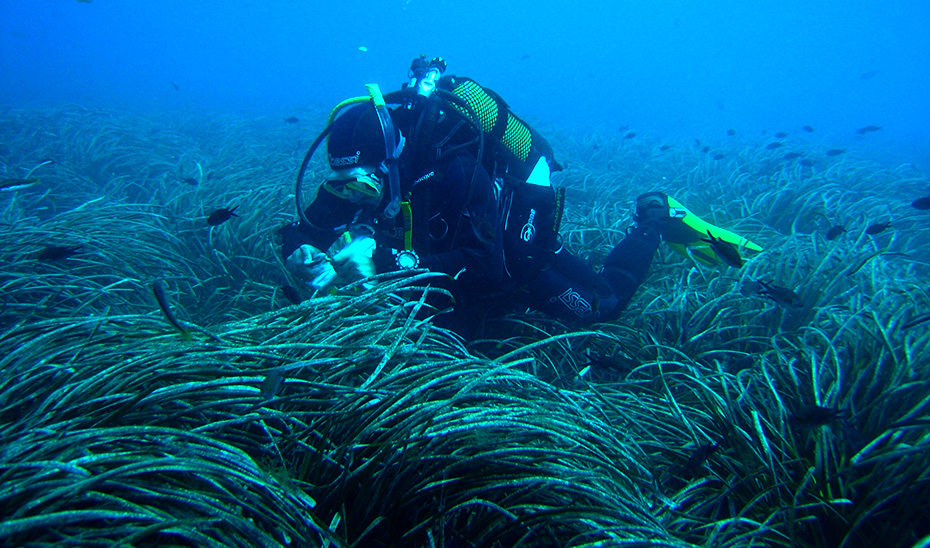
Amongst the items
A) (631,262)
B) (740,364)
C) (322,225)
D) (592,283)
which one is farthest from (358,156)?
(740,364)

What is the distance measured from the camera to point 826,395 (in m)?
1.82

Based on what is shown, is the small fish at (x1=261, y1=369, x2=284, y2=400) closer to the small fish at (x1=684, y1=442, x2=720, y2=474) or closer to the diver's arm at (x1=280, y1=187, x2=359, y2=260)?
the diver's arm at (x1=280, y1=187, x2=359, y2=260)

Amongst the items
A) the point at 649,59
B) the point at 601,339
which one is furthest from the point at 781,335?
the point at 649,59

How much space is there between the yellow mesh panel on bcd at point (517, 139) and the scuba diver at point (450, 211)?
0.04 feet

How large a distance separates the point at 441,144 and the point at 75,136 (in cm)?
922

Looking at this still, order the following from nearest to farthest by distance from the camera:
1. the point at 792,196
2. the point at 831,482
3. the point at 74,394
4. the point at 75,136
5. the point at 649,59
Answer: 1. the point at 74,394
2. the point at 831,482
3. the point at 792,196
4. the point at 75,136
5. the point at 649,59

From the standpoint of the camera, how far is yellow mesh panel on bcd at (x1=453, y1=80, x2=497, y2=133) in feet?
9.27

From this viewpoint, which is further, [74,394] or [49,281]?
[49,281]

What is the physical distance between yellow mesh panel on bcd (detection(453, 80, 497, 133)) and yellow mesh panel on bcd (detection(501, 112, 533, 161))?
0.18 metres

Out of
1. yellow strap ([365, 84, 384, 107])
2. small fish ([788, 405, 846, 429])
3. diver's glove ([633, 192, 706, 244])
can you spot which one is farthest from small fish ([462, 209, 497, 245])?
diver's glove ([633, 192, 706, 244])

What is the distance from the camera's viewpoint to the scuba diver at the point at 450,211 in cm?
237

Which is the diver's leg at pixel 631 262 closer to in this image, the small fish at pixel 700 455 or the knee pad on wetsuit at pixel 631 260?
the knee pad on wetsuit at pixel 631 260

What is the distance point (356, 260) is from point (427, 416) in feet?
3.75

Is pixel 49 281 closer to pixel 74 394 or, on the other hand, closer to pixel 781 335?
pixel 74 394
